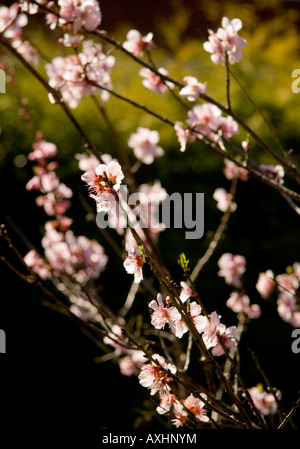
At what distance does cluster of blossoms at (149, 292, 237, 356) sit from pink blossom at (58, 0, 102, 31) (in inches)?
41.4

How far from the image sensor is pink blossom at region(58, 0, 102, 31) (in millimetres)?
1762

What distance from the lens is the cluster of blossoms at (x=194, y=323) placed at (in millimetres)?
1245

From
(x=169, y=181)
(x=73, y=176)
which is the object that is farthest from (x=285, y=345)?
(x=73, y=176)

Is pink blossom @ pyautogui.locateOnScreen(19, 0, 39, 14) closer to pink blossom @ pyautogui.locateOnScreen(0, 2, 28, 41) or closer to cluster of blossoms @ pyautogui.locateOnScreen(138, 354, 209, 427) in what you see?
pink blossom @ pyautogui.locateOnScreen(0, 2, 28, 41)

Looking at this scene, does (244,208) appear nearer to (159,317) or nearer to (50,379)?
(50,379)

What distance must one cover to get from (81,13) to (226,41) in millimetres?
550

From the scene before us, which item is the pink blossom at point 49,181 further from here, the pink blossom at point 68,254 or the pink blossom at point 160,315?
the pink blossom at point 160,315

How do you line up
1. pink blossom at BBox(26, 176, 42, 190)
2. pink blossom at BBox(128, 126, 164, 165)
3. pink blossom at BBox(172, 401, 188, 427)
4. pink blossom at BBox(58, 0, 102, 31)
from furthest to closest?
1. pink blossom at BBox(128, 126, 164, 165)
2. pink blossom at BBox(26, 176, 42, 190)
3. pink blossom at BBox(58, 0, 102, 31)
4. pink blossom at BBox(172, 401, 188, 427)

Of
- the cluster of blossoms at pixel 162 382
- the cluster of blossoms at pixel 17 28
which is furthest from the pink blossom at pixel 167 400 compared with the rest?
the cluster of blossoms at pixel 17 28

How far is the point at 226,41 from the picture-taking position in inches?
69.8

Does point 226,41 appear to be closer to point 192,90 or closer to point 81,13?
point 192,90

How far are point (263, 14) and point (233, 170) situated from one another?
718cm

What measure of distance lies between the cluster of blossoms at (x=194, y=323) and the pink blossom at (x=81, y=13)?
3.45 feet

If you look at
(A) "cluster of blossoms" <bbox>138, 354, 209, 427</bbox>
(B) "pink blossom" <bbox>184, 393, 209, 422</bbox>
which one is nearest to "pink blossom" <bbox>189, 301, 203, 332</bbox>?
(A) "cluster of blossoms" <bbox>138, 354, 209, 427</bbox>
